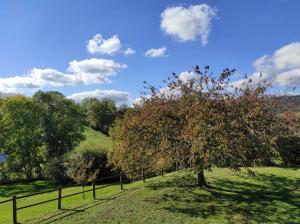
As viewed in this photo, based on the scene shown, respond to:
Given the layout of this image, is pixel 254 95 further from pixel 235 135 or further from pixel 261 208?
pixel 261 208

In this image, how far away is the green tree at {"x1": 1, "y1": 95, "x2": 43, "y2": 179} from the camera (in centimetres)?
4816

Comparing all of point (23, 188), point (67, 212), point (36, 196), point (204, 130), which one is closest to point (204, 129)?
point (204, 130)

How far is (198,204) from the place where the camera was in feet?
64.2

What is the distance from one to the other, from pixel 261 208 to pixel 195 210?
3524 mm

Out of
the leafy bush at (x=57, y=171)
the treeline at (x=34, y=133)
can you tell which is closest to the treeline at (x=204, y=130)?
the leafy bush at (x=57, y=171)

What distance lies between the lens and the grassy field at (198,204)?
17.2 metres

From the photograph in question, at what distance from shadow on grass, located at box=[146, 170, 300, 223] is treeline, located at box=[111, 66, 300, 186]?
1632mm

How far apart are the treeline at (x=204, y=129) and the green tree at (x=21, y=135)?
27.5m

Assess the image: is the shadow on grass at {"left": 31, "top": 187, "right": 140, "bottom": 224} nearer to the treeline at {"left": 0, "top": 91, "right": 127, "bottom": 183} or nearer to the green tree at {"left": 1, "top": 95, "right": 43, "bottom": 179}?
the treeline at {"left": 0, "top": 91, "right": 127, "bottom": 183}

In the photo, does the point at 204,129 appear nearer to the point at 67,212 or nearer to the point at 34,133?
the point at 67,212

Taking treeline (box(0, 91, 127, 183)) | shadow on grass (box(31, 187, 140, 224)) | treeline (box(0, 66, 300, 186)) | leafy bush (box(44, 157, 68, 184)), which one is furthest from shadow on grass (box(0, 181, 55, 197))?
shadow on grass (box(31, 187, 140, 224))

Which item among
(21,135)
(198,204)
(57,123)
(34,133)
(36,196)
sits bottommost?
(36,196)

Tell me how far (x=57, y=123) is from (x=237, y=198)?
3580 centimetres

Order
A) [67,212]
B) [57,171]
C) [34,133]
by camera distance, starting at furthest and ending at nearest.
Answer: [34,133]
[57,171]
[67,212]
